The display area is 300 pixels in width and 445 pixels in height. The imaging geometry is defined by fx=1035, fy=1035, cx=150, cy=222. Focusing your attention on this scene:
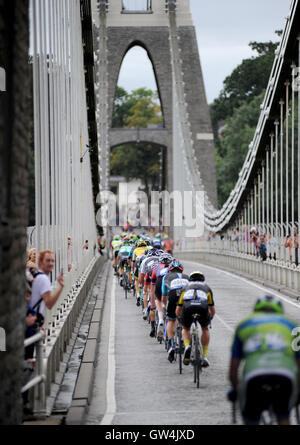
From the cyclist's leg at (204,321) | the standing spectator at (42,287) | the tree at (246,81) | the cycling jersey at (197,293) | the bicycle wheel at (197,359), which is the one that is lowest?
the bicycle wheel at (197,359)

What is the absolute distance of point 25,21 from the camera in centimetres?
937

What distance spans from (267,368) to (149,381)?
6.43 m

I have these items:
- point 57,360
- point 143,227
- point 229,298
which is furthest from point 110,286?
point 143,227

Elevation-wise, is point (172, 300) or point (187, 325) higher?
point (172, 300)

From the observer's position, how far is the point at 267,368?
23.2 ft

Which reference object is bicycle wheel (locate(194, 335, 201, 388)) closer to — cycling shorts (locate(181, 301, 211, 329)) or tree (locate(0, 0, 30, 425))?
cycling shorts (locate(181, 301, 211, 329))

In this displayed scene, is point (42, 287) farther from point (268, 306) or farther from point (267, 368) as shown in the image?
point (267, 368)

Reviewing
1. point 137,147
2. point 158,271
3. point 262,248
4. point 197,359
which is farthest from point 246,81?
point 197,359

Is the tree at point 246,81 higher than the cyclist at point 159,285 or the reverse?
higher

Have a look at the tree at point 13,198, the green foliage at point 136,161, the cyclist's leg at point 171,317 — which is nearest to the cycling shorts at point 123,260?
the cyclist's leg at point 171,317

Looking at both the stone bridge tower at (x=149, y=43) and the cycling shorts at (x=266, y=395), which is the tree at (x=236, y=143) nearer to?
the stone bridge tower at (x=149, y=43)

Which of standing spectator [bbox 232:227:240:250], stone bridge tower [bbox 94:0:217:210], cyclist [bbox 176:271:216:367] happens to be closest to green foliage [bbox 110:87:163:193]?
stone bridge tower [bbox 94:0:217:210]

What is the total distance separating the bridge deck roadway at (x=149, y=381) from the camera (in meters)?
10.8
